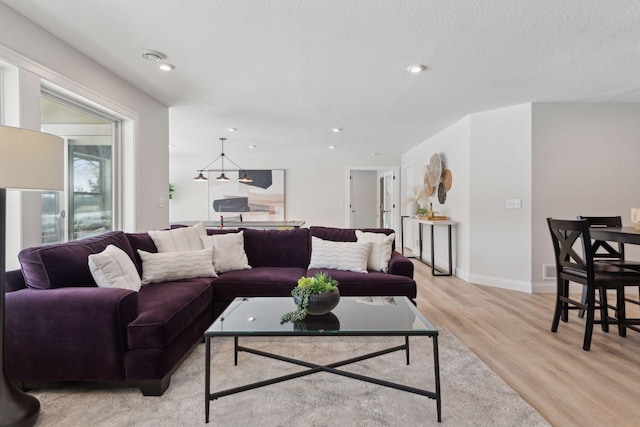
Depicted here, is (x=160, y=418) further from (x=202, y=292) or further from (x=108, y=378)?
(x=202, y=292)

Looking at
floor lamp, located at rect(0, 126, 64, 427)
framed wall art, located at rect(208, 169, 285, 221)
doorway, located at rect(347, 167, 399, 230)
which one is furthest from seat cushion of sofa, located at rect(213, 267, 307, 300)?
doorway, located at rect(347, 167, 399, 230)

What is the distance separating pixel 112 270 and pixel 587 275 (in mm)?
3329

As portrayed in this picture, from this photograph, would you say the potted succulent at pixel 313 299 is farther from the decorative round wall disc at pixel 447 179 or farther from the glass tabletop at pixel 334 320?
the decorative round wall disc at pixel 447 179

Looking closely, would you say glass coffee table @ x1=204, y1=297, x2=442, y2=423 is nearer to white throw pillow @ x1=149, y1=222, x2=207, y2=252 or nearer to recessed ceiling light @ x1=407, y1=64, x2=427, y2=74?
white throw pillow @ x1=149, y1=222, x2=207, y2=252

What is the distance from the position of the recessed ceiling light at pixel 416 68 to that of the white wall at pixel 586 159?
6.36 feet

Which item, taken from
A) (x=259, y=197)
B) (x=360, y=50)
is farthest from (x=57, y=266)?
(x=259, y=197)

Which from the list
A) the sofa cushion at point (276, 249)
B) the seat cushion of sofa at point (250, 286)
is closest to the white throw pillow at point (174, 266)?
the seat cushion of sofa at point (250, 286)

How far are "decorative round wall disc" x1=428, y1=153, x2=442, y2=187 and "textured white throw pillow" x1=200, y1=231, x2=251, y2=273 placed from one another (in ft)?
12.2

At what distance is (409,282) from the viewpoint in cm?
279

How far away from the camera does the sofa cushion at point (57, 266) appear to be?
6.25 feet

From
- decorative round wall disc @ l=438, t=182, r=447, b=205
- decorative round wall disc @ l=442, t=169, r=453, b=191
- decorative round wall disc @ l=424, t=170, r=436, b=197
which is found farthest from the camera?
decorative round wall disc @ l=424, t=170, r=436, b=197

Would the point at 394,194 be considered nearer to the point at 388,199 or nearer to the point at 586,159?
the point at 388,199

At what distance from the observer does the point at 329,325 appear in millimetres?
1698

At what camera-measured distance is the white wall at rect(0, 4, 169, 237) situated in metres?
2.20
